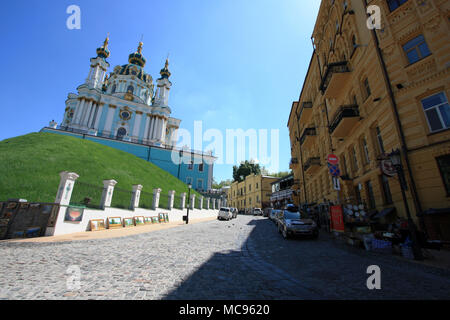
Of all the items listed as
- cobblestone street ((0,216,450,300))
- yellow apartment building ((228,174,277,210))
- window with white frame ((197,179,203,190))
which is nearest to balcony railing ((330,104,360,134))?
cobblestone street ((0,216,450,300))

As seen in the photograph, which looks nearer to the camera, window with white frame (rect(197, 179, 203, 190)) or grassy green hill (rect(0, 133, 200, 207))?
grassy green hill (rect(0, 133, 200, 207))

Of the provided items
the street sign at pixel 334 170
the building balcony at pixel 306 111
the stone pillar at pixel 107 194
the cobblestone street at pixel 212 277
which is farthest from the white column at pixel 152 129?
the cobblestone street at pixel 212 277

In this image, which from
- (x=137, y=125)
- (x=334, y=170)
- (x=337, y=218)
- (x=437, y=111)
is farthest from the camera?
(x=137, y=125)

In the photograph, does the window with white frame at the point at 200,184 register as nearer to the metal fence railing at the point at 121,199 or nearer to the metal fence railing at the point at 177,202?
the metal fence railing at the point at 177,202

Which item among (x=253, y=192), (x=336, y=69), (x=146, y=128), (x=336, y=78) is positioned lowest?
(x=253, y=192)

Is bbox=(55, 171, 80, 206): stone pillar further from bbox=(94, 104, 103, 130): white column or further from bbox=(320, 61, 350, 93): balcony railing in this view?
bbox=(94, 104, 103, 130): white column

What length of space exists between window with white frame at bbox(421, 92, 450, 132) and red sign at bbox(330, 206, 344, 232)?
5.70 metres

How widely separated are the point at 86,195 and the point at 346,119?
1900 centimetres

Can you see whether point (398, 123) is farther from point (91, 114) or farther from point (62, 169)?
point (91, 114)

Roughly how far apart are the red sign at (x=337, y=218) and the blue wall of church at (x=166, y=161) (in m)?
36.7

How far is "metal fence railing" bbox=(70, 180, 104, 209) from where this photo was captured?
13164 millimetres

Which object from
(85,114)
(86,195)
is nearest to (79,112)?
(85,114)

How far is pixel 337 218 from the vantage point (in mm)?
11805

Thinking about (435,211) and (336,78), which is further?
(336,78)
